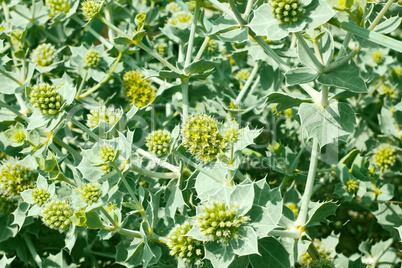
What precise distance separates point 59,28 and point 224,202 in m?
2.09

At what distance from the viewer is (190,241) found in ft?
5.38

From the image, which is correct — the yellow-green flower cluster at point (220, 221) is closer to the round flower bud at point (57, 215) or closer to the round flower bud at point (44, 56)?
the round flower bud at point (57, 215)

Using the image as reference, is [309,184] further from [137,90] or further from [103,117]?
[137,90]

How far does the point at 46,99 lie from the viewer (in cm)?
169

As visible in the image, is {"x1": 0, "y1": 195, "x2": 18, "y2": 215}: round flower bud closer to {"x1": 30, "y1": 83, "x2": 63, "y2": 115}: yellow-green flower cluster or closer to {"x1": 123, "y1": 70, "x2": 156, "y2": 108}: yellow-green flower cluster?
{"x1": 30, "y1": 83, "x2": 63, "y2": 115}: yellow-green flower cluster

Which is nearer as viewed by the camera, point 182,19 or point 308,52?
point 308,52

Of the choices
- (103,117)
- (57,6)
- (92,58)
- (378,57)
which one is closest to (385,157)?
(378,57)

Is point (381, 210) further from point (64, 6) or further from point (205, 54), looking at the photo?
point (64, 6)

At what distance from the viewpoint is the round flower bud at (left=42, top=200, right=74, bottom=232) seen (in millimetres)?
1694

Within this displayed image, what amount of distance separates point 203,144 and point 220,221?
352 mm

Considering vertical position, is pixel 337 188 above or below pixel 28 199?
below

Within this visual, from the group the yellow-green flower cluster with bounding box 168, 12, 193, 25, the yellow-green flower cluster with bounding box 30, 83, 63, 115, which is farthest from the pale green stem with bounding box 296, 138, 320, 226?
the yellow-green flower cluster with bounding box 168, 12, 193, 25

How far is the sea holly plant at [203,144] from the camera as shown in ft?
4.87

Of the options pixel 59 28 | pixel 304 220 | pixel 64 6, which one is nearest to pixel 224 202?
pixel 304 220
